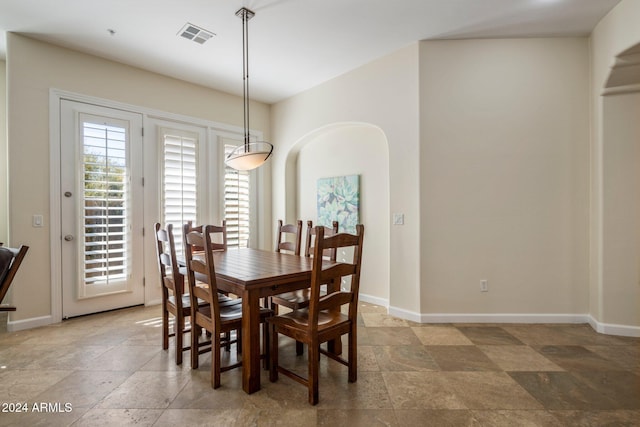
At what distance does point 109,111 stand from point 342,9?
9.69ft

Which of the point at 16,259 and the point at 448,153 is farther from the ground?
the point at 448,153

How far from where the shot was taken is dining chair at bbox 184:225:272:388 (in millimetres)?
2174

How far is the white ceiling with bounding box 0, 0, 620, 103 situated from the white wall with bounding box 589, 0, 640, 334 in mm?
254

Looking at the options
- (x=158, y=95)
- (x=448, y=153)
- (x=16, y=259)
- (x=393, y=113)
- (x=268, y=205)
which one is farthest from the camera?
(x=268, y=205)

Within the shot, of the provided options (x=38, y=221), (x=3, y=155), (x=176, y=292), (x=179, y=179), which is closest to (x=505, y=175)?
(x=176, y=292)

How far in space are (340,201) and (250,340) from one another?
277cm

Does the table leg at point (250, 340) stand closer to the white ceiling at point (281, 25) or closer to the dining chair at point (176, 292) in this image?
the dining chair at point (176, 292)

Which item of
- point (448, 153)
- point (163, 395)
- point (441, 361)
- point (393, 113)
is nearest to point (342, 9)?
point (393, 113)

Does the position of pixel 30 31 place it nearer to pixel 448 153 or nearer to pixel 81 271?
pixel 81 271

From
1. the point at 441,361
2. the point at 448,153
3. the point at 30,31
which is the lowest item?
the point at 441,361

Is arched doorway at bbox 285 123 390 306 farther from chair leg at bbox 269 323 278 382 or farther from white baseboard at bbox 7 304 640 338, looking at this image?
chair leg at bbox 269 323 278 382

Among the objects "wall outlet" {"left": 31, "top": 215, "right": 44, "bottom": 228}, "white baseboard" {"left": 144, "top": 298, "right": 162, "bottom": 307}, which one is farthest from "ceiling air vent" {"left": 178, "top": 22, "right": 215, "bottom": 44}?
"white baseboard" {"left": 144, "top": 298, "right": 162, "bottom": 307}

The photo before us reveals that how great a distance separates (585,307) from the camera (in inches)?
134

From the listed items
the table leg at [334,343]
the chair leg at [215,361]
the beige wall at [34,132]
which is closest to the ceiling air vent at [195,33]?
the beige wall at [34,132]
